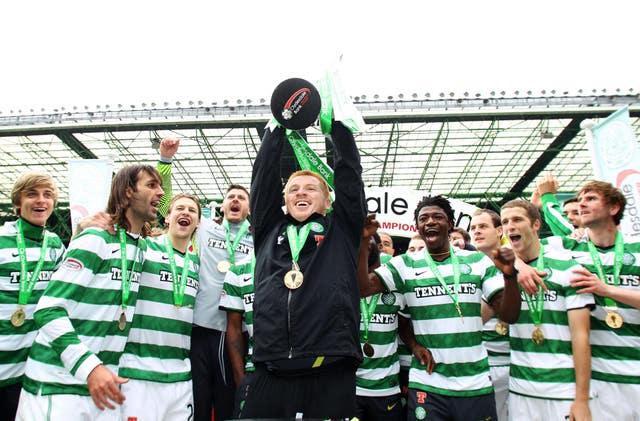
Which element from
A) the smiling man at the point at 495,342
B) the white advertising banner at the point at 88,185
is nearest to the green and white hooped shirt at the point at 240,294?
the smiling man at the point at 495,342

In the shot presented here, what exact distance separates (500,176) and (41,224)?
22.0 meters

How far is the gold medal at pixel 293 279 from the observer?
250 cm

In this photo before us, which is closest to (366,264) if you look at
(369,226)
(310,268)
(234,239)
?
(369,226)

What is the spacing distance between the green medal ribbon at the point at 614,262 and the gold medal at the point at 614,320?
6 centimetres

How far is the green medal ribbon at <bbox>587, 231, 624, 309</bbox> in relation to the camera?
3550 mm

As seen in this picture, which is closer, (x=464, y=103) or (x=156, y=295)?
(x=156, y=295)

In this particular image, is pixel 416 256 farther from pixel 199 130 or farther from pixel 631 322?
pixel 199 130

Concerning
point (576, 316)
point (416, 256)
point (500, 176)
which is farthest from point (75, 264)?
point (500, 176)

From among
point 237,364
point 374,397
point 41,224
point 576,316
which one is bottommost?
point 374,397

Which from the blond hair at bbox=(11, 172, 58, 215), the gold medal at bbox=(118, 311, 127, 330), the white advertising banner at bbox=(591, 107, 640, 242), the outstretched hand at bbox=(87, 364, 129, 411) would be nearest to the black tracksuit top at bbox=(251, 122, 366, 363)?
the outstretched hand at bbox=(87, 364, 129, 411)

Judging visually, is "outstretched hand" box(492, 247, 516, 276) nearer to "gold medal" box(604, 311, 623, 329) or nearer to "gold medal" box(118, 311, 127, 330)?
"gold medal" box(604, 311, 623, 329)

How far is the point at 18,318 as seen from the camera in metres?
3.63

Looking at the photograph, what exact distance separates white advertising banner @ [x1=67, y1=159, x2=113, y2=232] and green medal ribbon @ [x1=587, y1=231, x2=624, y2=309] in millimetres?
6401

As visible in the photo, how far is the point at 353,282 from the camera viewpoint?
260 cm
